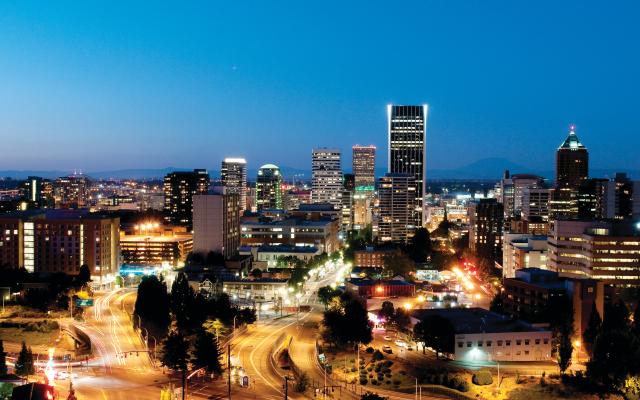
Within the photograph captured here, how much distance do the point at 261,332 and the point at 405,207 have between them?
46.9 metres

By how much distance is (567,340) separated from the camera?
26031mm

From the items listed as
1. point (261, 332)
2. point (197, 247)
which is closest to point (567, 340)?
point (261, 332)

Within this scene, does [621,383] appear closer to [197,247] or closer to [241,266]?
[241,266]

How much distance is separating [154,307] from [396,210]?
48.0 meters

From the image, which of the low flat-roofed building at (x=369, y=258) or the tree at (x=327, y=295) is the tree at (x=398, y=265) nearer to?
the low flat-roofed building at (x=369, y=258)

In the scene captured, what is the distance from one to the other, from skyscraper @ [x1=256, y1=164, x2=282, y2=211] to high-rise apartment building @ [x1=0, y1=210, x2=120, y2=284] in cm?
5466

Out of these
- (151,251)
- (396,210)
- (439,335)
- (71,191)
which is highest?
(71,191)

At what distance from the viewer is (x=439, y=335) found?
2700cm

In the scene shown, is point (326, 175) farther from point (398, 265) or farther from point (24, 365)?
point (24, 365)

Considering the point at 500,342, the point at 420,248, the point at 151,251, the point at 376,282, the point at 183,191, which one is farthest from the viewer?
the point at 183,191

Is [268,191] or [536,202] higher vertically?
[268,191]

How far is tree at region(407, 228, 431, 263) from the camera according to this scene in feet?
203

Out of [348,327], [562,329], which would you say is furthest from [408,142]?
[348,327]

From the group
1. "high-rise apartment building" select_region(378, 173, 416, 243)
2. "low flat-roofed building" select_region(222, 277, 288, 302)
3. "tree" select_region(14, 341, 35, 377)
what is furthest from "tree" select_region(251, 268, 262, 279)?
"high-rise apartment building" select_region(378, 173, 416, 243)
